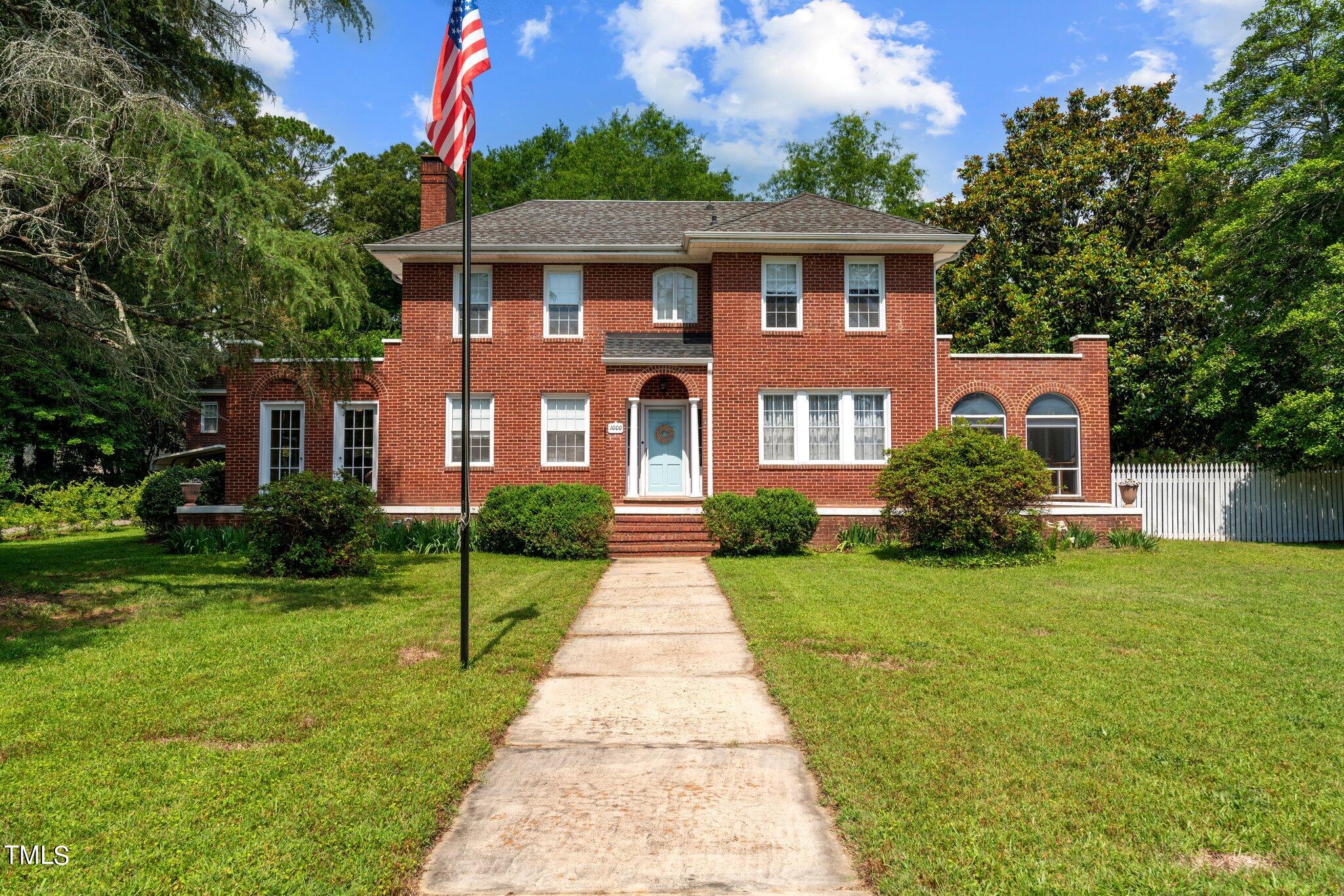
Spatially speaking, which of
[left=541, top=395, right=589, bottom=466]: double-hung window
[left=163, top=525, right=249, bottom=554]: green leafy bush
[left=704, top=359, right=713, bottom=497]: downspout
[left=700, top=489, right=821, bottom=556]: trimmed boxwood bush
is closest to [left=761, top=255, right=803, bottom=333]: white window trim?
[left=704, top=359, right=713, bottom=497]: downspout

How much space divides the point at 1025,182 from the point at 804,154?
17273 millimetres

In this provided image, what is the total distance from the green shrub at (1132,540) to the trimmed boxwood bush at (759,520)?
21.2 feet

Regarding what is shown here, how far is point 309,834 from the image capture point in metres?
3.58

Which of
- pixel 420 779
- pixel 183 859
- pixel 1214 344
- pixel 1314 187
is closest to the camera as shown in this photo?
pixel 183 859

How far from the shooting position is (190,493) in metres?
17.2

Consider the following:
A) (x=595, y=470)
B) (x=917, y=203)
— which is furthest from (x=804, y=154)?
(x=595, y=470)

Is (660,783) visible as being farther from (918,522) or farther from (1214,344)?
(1214,344)

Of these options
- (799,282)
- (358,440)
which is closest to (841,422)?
(799,282)

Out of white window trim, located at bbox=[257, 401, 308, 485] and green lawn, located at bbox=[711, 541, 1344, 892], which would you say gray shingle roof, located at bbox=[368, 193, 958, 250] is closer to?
white window trim, located at bbox=[257, 401, 308, 485]

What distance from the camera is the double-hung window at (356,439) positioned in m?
18.4

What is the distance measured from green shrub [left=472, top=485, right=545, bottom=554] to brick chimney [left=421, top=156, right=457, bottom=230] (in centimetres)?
884

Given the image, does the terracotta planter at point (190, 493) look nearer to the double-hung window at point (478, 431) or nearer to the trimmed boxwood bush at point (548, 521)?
the double-hung window at point (478, 431)

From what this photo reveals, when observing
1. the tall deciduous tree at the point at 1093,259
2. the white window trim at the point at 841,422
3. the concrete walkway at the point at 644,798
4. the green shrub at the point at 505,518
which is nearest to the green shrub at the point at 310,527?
the green shrub at the point at 505,518

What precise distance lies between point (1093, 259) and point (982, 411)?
8.68 metres
